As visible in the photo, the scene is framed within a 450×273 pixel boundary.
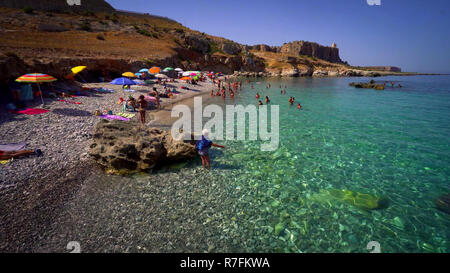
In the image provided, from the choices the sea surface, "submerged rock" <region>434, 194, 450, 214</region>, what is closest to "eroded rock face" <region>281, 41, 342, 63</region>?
the sea surface

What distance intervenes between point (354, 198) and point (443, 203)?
2.57 m

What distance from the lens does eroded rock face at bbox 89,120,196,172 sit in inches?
270

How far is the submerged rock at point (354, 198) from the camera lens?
228 inches

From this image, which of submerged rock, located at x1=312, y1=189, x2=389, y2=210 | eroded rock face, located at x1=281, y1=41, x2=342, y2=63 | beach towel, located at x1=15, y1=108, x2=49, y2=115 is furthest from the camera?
eroded rock face, located at x1=281, y1=41, x2=342, y2=63

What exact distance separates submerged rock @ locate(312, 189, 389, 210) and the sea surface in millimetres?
59

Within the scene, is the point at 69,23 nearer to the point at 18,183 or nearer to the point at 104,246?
the point at 18,183

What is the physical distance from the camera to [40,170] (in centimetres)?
633

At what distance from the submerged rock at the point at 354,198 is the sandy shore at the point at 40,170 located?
738cm

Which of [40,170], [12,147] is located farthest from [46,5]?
[40,170]

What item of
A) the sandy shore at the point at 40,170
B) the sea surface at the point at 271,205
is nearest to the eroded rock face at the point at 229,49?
the sandy shore at the point at 40,170

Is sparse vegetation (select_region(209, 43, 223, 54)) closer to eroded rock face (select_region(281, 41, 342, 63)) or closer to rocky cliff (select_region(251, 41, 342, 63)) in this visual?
rocky cliff (select_region(251, 41, 342, 63))

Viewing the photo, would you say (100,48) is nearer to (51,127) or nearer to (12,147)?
(51,127)

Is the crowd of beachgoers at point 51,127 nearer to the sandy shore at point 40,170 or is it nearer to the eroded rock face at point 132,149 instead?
the sandy shore at point 40,170
